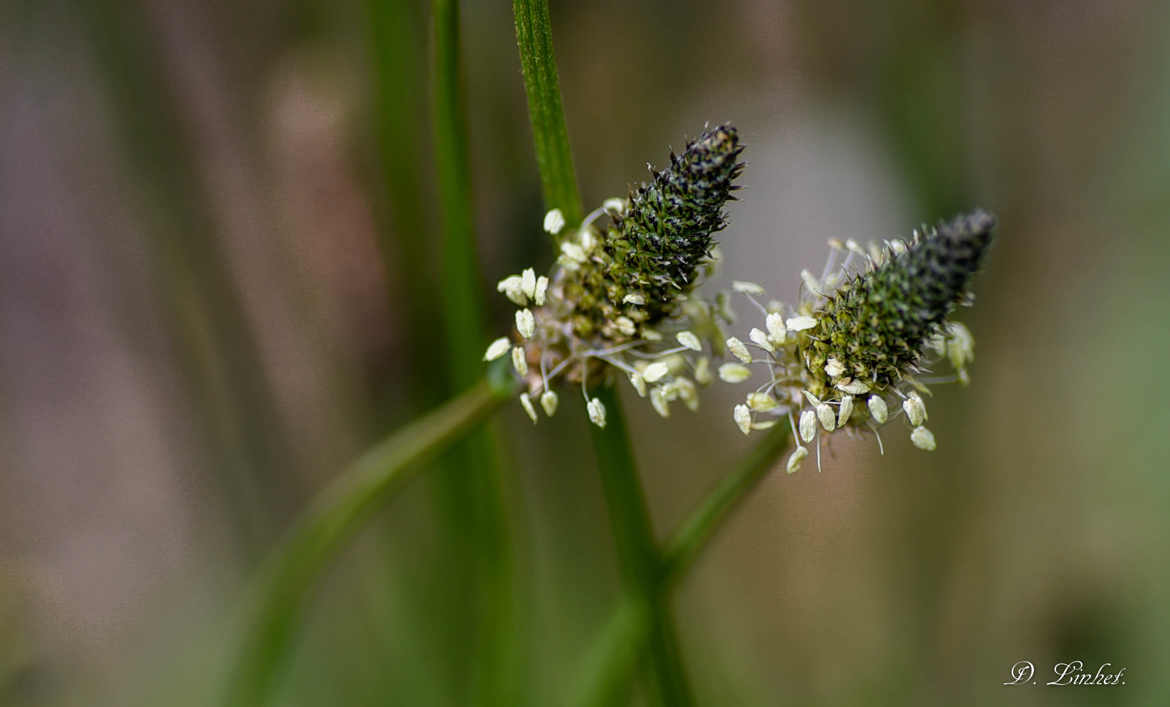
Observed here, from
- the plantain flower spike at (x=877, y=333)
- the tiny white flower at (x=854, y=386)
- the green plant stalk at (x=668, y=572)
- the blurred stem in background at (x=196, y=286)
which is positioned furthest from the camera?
the blurred stem in background at (x=196, y=286)

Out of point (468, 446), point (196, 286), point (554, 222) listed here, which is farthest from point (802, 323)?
point (196, 286)

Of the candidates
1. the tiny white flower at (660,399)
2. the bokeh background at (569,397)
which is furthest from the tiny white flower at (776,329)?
the bokeh background at (569,397)

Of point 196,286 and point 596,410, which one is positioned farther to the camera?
point 196,286

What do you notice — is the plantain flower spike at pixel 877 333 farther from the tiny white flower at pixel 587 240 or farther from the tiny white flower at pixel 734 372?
the tiny white flower at pixel 587 240

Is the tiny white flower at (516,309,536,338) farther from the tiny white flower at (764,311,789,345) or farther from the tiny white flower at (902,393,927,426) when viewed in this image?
the tiny white flower at (902,393,927,426)

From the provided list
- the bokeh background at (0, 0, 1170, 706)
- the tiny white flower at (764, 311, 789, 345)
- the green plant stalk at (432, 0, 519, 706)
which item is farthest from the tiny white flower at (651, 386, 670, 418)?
the bokeh background at (0, 0, 1170, 706)

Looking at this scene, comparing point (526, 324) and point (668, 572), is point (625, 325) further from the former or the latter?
point (668, 572)
